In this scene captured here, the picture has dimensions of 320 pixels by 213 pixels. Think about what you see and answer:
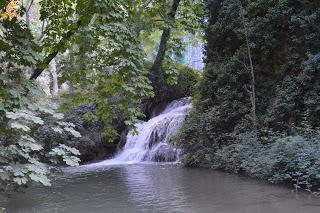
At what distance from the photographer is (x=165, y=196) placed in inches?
329

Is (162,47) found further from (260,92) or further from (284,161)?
(284,161)

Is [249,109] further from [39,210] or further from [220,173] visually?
[39,210]

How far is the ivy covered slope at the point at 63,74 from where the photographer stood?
4680 millimetres

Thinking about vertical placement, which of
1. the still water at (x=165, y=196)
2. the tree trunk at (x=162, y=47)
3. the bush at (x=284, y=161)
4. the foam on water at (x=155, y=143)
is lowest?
the still water at (x=165, y=196)

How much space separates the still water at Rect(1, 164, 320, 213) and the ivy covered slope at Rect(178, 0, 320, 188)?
748mm

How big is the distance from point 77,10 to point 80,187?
532cm

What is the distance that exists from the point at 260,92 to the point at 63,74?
7.28 metres

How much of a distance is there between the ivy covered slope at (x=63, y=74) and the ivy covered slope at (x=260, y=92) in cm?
411

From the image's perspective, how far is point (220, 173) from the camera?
11.2 m

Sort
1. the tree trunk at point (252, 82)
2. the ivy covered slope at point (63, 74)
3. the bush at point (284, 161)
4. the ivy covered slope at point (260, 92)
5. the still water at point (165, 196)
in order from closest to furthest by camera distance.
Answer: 1. the ivy covered slope at point (63, 74)
2. the still water at point (165, 196)
3. the bush at point (284, 161)
4. the ivy covered slope at point (260, 92)
5. the tree trunk at point (252, 82)

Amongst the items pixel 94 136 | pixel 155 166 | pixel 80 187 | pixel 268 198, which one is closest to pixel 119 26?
pixel 268 198

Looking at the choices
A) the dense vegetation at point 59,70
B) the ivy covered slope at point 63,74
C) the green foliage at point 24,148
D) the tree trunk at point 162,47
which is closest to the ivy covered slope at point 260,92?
the tree trunk at point 162,47

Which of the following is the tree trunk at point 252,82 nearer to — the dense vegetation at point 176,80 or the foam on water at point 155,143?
the dense vegetation at point 176,80

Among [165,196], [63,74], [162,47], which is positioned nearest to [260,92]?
[162,47]
